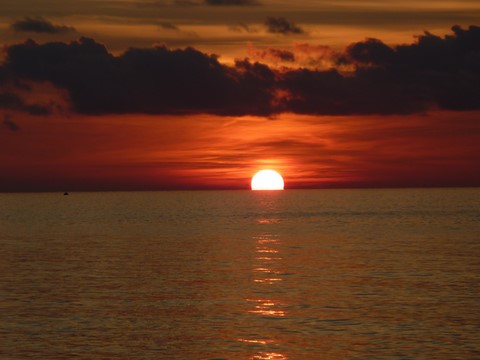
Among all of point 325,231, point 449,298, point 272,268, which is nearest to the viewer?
point 449,298

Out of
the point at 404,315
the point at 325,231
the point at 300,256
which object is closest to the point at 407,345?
the point at 404,315

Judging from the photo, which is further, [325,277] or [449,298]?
[325,277]

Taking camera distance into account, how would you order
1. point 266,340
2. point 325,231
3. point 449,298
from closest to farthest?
point 266,340 < point 449,298 < point 325,231

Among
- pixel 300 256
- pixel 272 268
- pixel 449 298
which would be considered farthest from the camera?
pixel 300 256

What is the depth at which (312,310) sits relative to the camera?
43844mm

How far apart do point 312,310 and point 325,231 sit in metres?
76.9

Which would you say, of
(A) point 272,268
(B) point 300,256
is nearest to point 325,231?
(B) point 300,256

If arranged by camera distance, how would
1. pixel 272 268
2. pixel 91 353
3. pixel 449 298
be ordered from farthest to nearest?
1. pixel 272 268
2. pixel 449 298
3. pixel 91 353

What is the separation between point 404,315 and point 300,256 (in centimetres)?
3408

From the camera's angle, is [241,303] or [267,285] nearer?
[241,303]

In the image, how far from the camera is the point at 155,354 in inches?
1355

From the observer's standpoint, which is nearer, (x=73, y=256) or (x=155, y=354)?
(x=155, y=354)

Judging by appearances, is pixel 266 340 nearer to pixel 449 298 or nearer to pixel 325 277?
pixel 449 298

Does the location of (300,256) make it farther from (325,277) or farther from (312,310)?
(312,310)
